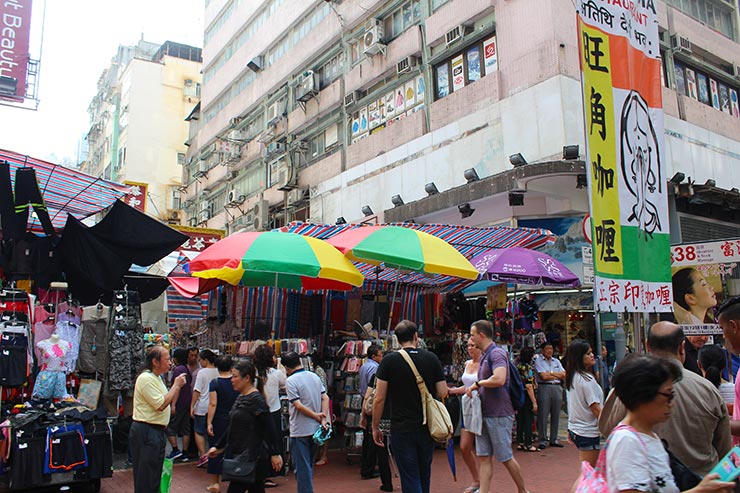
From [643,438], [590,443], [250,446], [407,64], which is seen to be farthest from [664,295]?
[407,64]

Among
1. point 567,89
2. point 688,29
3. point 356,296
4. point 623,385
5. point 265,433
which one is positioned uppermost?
point 688,29

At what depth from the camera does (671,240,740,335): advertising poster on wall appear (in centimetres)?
896

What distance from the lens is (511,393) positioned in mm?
6047

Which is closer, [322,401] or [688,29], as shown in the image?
[322,401]

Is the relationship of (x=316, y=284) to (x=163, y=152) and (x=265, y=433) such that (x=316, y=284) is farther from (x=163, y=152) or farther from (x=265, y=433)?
(x=163, y=152)

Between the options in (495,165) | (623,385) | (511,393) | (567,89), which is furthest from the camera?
(495,165)

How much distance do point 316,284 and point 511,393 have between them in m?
4.79

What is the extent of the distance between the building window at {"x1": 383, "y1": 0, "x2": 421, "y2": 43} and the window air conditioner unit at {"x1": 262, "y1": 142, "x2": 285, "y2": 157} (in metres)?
→ 7.08

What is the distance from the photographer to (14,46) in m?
16.2

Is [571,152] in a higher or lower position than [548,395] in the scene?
higher

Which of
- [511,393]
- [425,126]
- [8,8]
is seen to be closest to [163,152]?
[8,8]

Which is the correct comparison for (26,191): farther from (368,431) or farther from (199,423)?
(368,431)

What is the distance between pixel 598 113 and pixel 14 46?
1682 cm

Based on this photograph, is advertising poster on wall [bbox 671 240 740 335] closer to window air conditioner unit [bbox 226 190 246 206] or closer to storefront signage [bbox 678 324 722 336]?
storefront signage [bbox 678 324 722 336]
